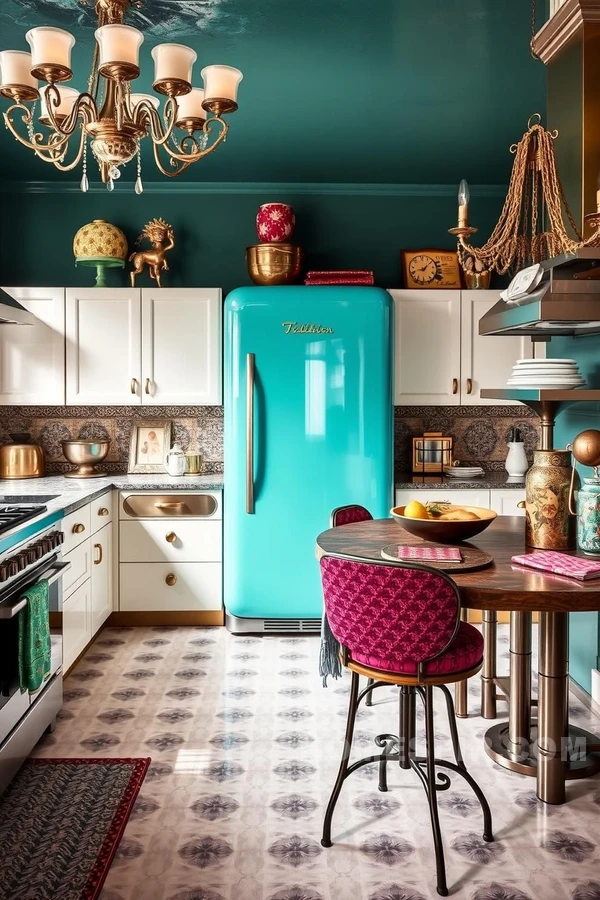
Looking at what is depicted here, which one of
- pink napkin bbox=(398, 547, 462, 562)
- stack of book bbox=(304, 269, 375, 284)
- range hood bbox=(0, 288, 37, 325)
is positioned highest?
stack of book bbox=(304, 269, 375, 284)

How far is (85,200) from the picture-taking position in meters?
5.00

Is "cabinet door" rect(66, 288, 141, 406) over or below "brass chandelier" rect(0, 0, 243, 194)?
below

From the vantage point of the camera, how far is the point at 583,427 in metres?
Answer: 3.41

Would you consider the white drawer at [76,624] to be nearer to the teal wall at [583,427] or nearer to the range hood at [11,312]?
the range hood at [11,312]

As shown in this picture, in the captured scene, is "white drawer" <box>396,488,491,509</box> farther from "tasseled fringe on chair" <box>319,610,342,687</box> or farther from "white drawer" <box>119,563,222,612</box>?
"tasseled fringe on chair" <box>319,610,342,687</box>

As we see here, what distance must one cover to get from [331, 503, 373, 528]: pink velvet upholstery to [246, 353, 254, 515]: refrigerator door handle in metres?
1.13

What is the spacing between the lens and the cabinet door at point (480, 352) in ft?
15.5

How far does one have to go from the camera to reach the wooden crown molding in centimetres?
286

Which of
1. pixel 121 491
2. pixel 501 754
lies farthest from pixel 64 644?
pixel 501 754

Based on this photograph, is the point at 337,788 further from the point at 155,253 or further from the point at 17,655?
the point at 155,253

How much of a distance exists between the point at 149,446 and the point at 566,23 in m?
3.23

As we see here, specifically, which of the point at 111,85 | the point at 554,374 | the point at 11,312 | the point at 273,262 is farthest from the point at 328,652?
the point at 273,262

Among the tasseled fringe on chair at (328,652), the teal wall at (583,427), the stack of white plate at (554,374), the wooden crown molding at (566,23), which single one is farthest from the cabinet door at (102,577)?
the wooden crown molding at (566,23)

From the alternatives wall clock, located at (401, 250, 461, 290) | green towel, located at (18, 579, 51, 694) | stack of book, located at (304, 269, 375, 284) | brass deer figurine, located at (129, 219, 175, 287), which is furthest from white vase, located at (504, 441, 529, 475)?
green towel, located at (18, 579, 51, 694)
